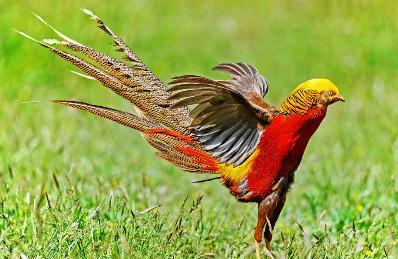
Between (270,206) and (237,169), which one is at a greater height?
(237,169)

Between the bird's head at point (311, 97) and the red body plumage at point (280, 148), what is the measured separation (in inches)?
1.2

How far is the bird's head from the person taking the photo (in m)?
4.18

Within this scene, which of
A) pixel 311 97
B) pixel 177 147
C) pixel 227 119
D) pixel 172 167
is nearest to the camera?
pixel 311 97

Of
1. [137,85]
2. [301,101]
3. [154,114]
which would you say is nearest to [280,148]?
[301,101]

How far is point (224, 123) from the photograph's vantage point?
4383 millimetres

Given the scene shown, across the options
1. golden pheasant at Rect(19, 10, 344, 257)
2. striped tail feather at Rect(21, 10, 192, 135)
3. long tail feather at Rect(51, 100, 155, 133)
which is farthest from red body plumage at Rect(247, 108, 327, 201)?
long tail feather at Rect(51, 100, 155, 133)

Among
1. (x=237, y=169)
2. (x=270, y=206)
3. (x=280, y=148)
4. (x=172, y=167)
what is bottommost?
(x=270, y=206)

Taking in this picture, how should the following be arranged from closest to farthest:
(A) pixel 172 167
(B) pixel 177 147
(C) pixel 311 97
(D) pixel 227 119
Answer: (C) pixel 311 97 → (D) pixel 227 119 → (B) pixel 177 147 → (A) pixel 172 167

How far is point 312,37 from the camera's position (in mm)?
13672

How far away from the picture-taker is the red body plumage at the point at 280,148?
4.21m

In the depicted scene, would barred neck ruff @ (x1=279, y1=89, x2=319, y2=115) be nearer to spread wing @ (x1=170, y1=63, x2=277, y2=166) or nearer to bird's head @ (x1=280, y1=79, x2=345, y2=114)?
bird's head @ (x1=280, y1=79, x2=345, y2=114)

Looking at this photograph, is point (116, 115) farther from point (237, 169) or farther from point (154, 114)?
point (237, 169)

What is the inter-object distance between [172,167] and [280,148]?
12.1 ft

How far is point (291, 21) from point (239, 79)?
9779 mm
